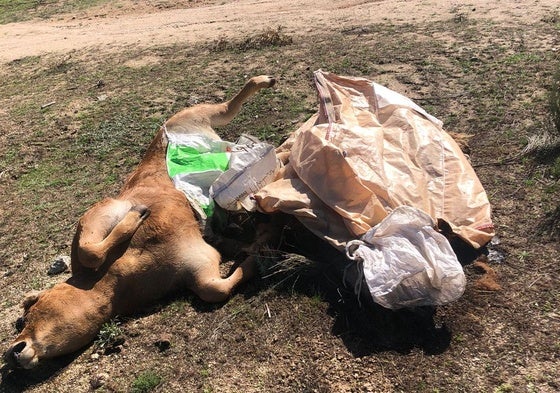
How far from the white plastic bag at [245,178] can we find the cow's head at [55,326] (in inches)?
52.1

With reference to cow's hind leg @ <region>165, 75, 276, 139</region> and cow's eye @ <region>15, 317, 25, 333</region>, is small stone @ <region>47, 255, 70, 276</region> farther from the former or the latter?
cow's hind leg @ <region>165, 75, 276, 139</region>

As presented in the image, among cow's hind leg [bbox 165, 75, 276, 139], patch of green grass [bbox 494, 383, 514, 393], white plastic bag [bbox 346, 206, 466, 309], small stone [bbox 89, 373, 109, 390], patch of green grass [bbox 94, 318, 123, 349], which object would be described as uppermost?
cow's hind leg [bbox 165, 75, 276, 139]

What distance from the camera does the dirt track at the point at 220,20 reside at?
9.92m

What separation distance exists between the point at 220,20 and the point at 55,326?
10.4 meters

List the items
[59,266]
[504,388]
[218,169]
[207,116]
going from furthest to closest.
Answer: [207,116], [218,169], [59,266], [504,388]

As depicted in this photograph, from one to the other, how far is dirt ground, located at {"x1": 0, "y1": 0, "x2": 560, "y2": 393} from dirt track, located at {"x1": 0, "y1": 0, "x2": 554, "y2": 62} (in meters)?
0.08

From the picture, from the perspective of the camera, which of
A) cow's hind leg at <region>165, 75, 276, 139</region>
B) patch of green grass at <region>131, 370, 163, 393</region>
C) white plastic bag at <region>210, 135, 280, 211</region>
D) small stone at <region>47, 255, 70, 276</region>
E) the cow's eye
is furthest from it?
cow's hind leg at <region>165, 75, 276, 139</region>

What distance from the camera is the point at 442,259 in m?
3.58

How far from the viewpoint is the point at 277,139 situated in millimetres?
6316

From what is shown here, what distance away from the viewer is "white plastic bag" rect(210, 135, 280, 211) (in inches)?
180

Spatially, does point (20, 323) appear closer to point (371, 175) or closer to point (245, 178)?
point (245, 178)

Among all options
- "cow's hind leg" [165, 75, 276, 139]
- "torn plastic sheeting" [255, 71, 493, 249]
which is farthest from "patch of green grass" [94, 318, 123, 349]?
"cow's hind leg" [165, 75, 276, 139]

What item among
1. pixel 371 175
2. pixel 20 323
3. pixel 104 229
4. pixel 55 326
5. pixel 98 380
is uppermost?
pixel 371 175

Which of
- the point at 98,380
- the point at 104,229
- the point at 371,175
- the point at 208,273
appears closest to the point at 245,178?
the point at 208,273
